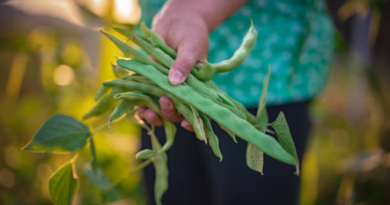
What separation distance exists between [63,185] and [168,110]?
20cm

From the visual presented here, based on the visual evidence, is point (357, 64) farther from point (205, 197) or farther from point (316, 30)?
point (205, 197)

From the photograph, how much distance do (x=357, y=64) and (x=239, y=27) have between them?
74 centimetres

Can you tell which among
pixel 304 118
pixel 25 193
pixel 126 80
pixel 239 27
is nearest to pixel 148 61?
pixel 126 80

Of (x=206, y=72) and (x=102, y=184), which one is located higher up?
(x=206, y=72)

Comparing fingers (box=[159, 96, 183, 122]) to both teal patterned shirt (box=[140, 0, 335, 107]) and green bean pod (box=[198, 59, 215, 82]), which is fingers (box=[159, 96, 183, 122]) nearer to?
green bean pod (box=[198, 59, 215, 82])

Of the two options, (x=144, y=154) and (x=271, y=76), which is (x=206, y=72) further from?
Answer: (x=271, y=76)

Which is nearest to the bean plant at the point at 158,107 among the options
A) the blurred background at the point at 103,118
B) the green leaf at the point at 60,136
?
the green leaf at the point at 60,136

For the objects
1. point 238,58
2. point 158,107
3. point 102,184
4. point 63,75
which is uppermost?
point 238,58

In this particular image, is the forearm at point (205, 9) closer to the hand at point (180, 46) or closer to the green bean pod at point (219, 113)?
the hand at point (180, 46)

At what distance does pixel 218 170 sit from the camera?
2.30 feet

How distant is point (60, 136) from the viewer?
1.69 feet

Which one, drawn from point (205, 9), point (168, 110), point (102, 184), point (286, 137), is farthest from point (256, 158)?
point (102, 184)

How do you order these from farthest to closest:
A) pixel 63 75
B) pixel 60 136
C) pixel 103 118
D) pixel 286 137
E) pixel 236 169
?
pixel 63 75
pixel 103 118
pixel 236 169
pixel 60 136
pixel 286 137

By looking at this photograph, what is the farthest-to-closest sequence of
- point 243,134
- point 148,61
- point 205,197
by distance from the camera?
point 205,197, point 148,61, point 243,134
